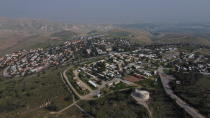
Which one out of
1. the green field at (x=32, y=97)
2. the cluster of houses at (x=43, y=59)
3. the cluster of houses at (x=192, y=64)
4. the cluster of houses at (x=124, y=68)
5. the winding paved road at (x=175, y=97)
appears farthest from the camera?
the cluster of houses at (x=43, y=59)

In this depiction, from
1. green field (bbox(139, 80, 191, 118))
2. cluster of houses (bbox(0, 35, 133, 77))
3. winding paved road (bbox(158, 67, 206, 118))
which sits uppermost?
winding paved road (bbox(158, 67, 206, 118))

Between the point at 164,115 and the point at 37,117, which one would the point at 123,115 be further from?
the point at 37,117

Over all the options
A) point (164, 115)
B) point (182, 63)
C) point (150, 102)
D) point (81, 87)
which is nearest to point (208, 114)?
point (164, 115)

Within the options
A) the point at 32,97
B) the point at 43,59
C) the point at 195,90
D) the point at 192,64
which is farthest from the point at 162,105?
the point at 43,59

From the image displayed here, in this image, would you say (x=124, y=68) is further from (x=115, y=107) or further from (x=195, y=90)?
(x=115, y=107)

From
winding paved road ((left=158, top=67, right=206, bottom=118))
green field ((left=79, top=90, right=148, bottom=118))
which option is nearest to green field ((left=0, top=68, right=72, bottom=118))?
green field ((left=79, top=90, right=148, bottom=118))

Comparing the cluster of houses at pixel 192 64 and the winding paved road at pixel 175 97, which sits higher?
the cluster of houses at pixel 192 64

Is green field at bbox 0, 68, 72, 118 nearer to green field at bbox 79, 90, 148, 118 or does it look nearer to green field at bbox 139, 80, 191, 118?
green field at bbox 79, 90, 148, 118

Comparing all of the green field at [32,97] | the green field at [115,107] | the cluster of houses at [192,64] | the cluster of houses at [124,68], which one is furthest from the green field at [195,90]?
the green field at [32,97]

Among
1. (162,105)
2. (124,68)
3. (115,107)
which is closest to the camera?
(162,105)

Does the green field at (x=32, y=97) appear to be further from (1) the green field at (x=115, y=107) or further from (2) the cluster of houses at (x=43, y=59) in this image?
(2) the cluster of houses at (x=43, y=59)

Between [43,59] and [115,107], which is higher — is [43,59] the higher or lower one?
the lower one

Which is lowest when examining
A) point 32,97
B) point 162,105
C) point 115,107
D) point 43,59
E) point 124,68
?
point 43,59
